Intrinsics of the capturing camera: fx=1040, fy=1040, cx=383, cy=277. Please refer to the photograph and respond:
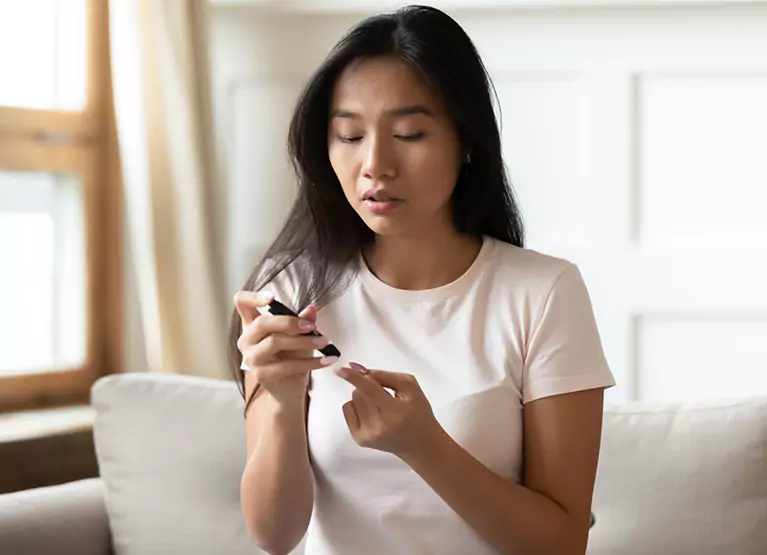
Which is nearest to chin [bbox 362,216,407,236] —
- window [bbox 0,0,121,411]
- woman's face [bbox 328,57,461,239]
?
woman's face [bbox 328,57,461,239]

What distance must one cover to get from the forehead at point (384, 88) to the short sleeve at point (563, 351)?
0.30 m

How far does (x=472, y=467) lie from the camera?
1.23 meters

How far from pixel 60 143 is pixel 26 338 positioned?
44 cm

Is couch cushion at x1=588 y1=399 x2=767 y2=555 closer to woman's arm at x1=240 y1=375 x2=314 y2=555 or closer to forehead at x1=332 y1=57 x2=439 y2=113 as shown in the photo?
woman's arm at x1=240 y1=375 x2=314 y2=555

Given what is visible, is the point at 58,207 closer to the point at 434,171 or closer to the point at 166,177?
the point at 166,177

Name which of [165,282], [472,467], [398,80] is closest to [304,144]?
[398,80]

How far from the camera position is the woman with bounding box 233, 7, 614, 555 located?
1.26 m

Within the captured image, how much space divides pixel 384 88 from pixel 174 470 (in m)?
0.81

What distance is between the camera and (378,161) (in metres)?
1.25

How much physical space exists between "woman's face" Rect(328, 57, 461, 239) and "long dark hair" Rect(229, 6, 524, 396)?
2 centimetres

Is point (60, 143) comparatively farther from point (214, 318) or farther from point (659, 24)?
point (659, 24)

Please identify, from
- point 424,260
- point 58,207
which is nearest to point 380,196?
point 424,260

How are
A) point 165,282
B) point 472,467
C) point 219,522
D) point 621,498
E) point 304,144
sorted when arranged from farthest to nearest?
point 165,282
point 219,522
point 621,498
point 304,144
point 472,467

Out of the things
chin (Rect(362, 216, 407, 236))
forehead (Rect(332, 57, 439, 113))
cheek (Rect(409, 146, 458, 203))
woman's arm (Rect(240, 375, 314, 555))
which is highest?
forehead (Rect(332, 57, 439, 113))
